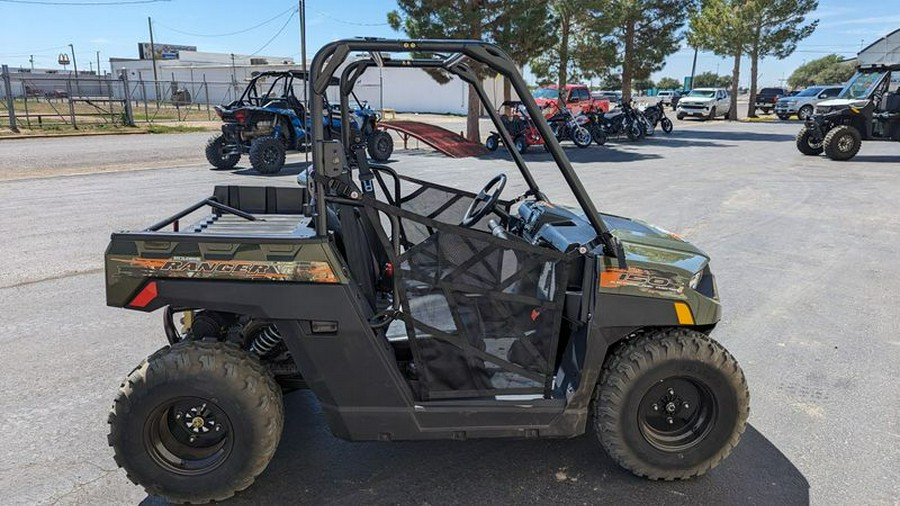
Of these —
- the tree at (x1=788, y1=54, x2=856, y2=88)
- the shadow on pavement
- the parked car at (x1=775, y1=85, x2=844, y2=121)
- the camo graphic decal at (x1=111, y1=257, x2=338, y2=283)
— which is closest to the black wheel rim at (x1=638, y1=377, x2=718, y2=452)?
the shadow on pavement

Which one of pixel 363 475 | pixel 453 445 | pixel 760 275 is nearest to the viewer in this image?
pixel 363 475

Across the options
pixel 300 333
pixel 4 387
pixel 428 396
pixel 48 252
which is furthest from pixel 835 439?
pixel 48 252

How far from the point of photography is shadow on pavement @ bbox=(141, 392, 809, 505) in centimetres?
274

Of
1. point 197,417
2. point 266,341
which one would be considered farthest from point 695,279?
point 197,417

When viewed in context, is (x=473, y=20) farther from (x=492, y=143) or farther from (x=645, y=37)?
(x=645, y=37)

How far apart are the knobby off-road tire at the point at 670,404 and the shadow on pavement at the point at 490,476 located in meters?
0.14

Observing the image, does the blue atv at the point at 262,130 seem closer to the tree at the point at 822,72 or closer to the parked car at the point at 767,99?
the parked car at the point at 767,99

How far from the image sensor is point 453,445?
3.16 m

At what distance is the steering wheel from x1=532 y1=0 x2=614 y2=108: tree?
72.1 feet

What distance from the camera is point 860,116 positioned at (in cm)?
1605

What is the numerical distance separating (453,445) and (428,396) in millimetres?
587

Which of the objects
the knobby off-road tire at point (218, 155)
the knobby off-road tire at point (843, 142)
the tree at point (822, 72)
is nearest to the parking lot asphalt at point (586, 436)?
the knobby off-road tire at point (218, 155)

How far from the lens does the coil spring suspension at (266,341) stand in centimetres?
289

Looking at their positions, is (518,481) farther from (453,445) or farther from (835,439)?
(835,439)
